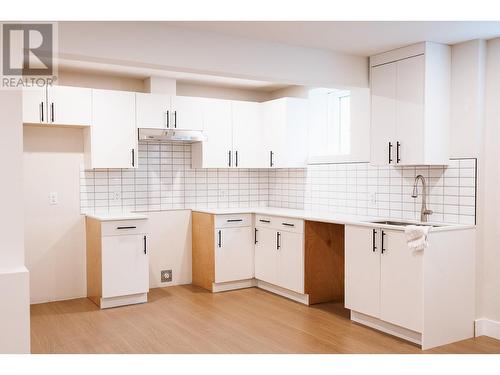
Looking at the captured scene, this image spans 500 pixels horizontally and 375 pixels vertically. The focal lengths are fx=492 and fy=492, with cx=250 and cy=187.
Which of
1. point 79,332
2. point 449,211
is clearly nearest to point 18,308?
point 79,332

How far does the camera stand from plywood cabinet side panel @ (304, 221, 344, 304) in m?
4.93

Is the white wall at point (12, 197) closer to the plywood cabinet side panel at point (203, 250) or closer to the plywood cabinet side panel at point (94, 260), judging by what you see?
the plywood cabinet side panel at point (94, 260)

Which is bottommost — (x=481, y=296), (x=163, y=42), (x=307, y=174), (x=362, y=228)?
(x=481, y=296)

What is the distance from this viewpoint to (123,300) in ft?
16.4

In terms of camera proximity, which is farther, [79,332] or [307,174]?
[307,174]

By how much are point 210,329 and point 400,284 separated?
5.37 ft

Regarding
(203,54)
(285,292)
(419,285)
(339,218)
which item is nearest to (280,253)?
(285,292)

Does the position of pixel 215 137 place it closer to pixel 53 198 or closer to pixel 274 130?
pixel 274 130

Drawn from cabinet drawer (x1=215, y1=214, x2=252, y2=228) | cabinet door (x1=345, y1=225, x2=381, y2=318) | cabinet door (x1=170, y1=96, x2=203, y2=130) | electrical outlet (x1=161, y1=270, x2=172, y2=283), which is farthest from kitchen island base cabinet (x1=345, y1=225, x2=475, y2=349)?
electrical outlet (x1=161, y1=270, x2=172, y2=283)

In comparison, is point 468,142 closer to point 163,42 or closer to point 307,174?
point 307,174

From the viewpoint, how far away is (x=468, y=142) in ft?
13.2

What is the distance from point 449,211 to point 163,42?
8.89ft

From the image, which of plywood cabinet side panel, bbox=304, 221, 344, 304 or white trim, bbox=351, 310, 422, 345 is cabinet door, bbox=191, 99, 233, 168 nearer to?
plywood cabinet side panel, bbox=304, 221, 344, 304

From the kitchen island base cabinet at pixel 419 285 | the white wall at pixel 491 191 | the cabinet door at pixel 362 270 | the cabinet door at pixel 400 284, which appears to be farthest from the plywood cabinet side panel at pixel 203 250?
the white wall at pixel 491 191
